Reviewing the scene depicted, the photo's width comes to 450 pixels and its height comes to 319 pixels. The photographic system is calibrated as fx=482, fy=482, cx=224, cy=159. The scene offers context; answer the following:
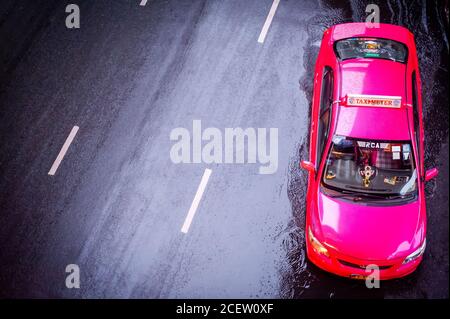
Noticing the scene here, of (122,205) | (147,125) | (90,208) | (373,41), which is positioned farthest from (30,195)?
(373,41)

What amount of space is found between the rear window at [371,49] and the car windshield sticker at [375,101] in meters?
0.92

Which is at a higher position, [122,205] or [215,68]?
[215,68]

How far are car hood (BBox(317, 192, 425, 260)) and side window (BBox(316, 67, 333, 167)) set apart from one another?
984 millimetres

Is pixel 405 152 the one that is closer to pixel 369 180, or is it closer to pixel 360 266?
pixel 369 180

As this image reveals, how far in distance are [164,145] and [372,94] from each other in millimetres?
3880

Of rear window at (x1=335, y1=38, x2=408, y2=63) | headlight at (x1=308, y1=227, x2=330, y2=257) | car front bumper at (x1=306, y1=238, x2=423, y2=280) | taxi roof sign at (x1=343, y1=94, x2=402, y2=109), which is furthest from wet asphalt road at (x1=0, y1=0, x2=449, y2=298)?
taxi roof sign at (x1=343, y1=94, x2=402, y2=109)

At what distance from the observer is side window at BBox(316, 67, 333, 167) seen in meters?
8.04

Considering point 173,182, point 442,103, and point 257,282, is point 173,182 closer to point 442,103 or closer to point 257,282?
point 257,282

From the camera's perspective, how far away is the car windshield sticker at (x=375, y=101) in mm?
7852

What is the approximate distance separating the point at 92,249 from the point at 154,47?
4332 millimetres

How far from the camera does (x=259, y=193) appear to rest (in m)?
8.76

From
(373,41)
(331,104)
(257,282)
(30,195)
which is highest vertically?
(373,41)

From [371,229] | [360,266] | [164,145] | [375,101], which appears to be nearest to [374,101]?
[375,101]

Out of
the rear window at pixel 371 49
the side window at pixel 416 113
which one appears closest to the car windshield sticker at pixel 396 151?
the side window at pixel 416 113
